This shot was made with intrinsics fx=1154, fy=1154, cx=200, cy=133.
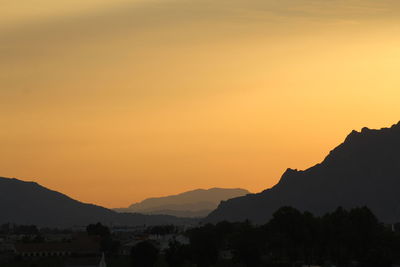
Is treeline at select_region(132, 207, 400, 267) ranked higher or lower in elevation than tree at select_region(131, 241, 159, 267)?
higher

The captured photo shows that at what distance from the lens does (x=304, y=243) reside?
185625mm

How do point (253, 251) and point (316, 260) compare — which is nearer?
point (253, 251)

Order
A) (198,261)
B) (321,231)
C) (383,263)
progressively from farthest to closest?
(321,231) → (198,261) → (383,263)

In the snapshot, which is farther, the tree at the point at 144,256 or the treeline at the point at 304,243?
the treeline at the point at 304,243

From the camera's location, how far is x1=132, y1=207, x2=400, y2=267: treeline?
6757 inches

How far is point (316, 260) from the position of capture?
188m

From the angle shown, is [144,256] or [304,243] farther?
[304,243]

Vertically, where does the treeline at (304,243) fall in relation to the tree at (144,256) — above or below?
above

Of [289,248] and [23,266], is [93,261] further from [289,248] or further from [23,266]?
[289,248]

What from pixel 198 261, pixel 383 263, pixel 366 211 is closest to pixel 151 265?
pixel 198 261

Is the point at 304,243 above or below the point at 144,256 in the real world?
above

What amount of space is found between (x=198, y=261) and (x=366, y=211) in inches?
1382

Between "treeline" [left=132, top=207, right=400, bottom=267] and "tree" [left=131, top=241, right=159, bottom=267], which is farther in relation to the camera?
"treeline" [left=132, top=207, right=400, bottom=267]

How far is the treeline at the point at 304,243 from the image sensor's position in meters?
172
